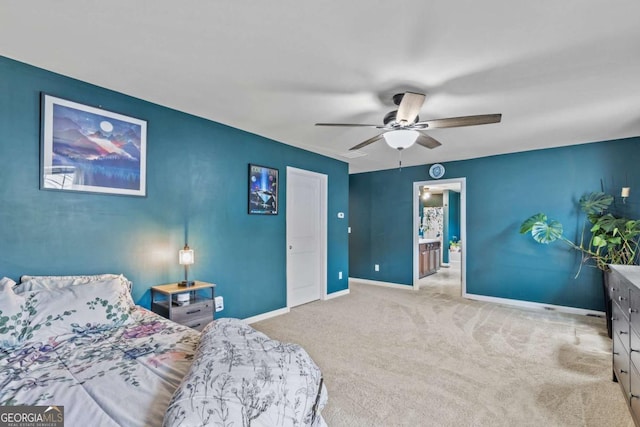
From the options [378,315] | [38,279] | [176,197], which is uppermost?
[176,197]

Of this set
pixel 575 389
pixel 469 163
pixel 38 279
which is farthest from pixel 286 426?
pixel 469 163

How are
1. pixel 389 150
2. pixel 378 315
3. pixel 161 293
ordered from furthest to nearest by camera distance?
pixel 389 150
pixel 378 315
pixel 161 293

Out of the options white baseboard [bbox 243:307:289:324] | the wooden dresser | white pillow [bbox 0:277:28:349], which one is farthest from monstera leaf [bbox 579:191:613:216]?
white pillow [bbox 0:277:28:349]

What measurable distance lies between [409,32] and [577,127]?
3.12 meters

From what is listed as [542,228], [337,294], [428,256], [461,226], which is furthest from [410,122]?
[428,256]

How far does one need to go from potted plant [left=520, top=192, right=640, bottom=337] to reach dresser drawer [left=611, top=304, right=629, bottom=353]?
1.41 meters

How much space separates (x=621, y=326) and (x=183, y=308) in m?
3.55

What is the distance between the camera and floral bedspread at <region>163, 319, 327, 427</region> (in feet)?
3.44

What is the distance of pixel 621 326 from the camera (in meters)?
2.29

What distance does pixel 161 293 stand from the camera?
9.48ft

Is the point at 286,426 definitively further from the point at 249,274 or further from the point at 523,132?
the point at 523,132

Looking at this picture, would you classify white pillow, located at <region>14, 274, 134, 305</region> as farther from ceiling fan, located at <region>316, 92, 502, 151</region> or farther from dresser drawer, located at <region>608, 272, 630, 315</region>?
dresser drawer, located at <region>608, 272, 630, 315</region>

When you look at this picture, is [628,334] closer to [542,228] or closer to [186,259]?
[542,228]

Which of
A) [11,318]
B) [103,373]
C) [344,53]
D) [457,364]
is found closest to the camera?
[103,373]
